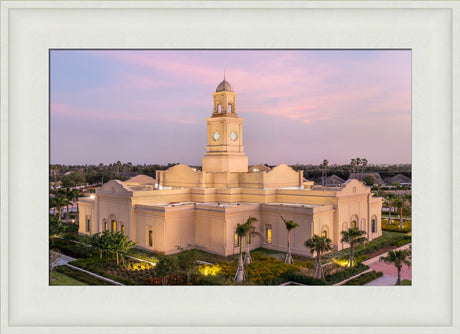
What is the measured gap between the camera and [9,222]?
10242mm

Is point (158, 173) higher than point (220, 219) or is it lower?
higher

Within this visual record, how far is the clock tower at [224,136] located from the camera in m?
29.3

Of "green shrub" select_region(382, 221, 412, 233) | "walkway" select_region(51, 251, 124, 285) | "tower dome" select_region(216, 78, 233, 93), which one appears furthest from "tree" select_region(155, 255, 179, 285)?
"green shrub" select_region(382, 221, 412, 233)

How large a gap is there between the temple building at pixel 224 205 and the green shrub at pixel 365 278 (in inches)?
193

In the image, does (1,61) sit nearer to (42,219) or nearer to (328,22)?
(42,219)

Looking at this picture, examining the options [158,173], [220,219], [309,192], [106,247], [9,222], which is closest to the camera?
[9,222]

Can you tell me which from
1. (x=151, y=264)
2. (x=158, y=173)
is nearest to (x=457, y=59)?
(x=151, y=264)

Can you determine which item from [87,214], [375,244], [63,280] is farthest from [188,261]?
[87,214]

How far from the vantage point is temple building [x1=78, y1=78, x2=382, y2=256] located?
2355 cm

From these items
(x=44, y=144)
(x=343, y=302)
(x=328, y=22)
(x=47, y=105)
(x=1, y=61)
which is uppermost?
(x=328, y=22)

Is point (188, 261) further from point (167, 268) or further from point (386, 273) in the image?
point (386, 273)

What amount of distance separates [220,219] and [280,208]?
4.28 metres

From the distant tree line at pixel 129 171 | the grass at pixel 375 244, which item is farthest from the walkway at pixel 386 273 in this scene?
the distant tree line at pixel 129 171

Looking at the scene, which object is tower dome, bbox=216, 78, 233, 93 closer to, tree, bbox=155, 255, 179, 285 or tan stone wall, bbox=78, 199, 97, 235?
tan stone wall, bbox=78, 199, 97, 235
